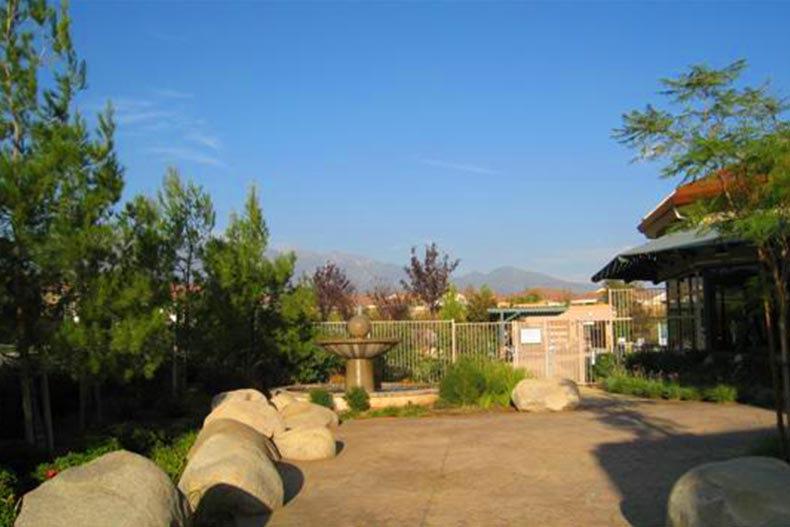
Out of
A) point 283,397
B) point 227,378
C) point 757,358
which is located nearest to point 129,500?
point 283,397

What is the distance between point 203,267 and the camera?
19.2m

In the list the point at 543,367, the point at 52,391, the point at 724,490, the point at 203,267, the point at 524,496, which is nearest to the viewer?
the point at 724,490

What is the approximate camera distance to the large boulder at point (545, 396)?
662 inches

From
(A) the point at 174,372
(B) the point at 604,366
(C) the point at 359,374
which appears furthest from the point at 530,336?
(A) the point at 174,372

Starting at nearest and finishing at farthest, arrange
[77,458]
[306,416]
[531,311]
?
1. [77,458]
2. [306,416]
3. [531,311]

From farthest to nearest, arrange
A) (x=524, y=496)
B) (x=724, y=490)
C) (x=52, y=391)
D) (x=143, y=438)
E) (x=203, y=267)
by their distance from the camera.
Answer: (x=203, y=267), (x=52, y=391), (x=143, y=438), (x=524, y=496), (x=724, y=490)

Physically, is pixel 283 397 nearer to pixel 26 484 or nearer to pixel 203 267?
pixel 203 267

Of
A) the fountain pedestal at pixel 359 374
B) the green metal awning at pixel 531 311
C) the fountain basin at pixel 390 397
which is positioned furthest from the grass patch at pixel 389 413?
the green metal awning at pixel 531 311

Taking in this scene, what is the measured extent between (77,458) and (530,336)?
54.2ft

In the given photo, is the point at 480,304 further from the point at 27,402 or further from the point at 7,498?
the point at 7,498

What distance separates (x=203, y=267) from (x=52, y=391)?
16.6 feet

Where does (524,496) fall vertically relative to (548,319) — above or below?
below

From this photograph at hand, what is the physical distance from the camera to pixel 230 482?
334 inches

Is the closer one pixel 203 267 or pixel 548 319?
pixel 203 267
